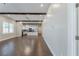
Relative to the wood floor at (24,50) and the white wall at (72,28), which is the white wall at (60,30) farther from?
the wood floor at (24,50)

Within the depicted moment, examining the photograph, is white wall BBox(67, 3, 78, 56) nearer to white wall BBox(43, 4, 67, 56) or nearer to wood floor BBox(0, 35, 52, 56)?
white wall BBox(43, 4, 67, 56)

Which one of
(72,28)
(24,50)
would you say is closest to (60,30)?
(72,28)

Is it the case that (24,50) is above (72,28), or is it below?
below

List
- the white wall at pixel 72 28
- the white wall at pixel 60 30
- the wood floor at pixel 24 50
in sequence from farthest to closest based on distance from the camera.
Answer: the wood floor at pixel 24 50 → the white wall at pixel 60 30 → the white wall at pixel 72 28

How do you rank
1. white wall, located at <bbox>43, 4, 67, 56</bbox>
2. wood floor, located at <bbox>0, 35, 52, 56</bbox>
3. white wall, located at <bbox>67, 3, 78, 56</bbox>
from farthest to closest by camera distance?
1. wood floor, located at <bbox>0, 35, 52, 56</bbox>
2. white wall, located at <bbox>43, 4, 67, 56</bbox>
3. white wall, located at <bbox>67, 3, 78, 56</bbox>

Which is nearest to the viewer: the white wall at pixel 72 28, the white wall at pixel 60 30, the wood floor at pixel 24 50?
the white wall at pixel 72 28

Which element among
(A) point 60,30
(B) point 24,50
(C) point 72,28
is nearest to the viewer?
(C) point 72,28

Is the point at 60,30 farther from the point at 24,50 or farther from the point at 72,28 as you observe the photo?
the point at 24,50

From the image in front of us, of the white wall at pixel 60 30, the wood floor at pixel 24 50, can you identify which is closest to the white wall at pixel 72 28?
the white wall at pixel 60 30

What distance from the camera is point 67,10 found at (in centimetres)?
325

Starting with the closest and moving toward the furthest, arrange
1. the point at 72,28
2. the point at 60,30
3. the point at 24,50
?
the point at 72,28 < the point at 60,30 < the point at 24,50

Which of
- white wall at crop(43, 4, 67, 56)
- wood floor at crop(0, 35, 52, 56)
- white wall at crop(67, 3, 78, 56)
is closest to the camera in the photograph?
white wall at crop(67, 3, 78, 56)

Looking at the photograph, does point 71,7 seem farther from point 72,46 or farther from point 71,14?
point 72,46

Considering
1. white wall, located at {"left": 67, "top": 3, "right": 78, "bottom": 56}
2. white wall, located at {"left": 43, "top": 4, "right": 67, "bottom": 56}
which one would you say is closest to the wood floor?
white wall, located at {"left": 43, "top": 4, "right": 67, "bottom": 56}
